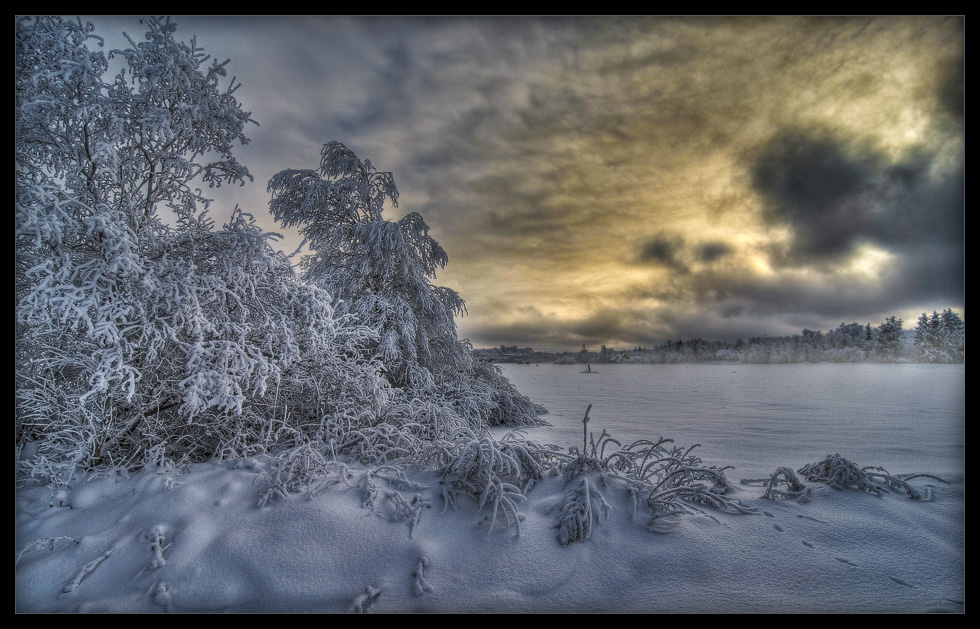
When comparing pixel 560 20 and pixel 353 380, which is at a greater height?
pixel 560 20

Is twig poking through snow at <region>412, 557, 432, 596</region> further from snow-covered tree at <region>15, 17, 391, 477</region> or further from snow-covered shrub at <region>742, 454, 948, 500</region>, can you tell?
snow-covered shrub at <region>742, 454, 948, 500</region>

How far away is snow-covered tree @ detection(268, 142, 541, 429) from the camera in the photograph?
Answer: 17.5 ft

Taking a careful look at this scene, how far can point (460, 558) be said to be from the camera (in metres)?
1.90

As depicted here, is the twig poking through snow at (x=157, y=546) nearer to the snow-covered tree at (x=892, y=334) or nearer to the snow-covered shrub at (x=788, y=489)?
the snow-covered shrub at (x=788, y=489)

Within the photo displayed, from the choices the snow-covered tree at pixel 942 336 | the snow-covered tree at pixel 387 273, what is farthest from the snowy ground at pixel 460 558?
the snow-covered tree at pixel 387 273

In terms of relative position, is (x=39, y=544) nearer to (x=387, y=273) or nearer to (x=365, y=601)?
(x=365, y=601)

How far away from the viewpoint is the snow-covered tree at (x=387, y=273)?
535 cm

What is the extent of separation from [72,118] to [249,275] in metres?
1.58

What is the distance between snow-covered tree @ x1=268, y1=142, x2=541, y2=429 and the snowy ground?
3.00 m

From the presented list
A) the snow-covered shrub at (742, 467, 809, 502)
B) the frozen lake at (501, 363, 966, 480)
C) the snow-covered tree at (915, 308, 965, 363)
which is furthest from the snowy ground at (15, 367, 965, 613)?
the frozen lake at (501, 363, 966, 480)

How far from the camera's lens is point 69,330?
260 centimetres

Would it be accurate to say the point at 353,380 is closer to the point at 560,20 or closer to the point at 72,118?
the point at 72,118

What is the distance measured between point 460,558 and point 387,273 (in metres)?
4.31

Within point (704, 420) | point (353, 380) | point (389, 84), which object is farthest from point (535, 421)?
point (389, 84)
